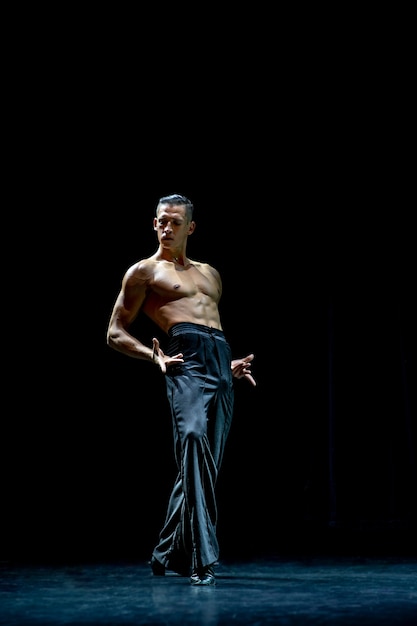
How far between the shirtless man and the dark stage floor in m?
0.12

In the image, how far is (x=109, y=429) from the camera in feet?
14.8

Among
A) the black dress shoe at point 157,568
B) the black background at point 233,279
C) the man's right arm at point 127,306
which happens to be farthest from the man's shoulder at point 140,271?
the black background at point 233,279

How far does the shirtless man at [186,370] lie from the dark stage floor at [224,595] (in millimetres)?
124

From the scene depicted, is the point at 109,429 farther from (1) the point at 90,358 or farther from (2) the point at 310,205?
(2) the point at 310,205

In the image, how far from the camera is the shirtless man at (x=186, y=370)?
8.48 ft

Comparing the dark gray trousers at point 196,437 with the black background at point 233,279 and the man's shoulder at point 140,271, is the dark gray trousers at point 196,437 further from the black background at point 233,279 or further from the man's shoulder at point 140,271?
the black background at point 233,279

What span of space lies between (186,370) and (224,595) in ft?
2.47

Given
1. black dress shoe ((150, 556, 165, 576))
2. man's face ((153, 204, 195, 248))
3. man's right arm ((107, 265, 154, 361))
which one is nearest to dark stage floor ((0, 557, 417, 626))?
black dress shoe ((150, 556, 165, 576))

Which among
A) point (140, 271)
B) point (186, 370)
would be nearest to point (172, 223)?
point (140, 271)

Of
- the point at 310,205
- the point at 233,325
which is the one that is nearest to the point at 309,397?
the point at 233,325

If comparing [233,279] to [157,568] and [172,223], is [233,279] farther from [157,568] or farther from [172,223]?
[157,568]

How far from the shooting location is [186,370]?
8.94 ft

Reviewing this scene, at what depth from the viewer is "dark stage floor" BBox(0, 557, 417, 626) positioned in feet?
6.16

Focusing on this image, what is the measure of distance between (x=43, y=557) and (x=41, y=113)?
2228mm
